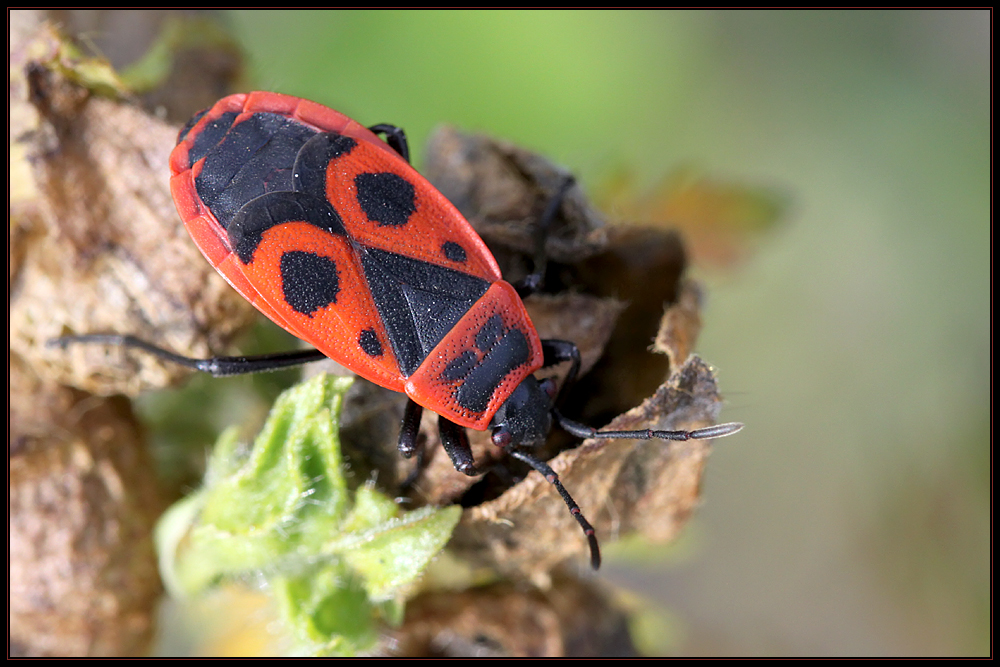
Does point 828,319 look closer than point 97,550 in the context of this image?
No

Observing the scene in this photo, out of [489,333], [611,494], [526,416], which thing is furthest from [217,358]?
[611,494]

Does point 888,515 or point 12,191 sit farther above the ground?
point 12,191

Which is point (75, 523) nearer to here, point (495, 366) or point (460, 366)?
point (460, 366)

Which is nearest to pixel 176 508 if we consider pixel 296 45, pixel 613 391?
pixel 613 391

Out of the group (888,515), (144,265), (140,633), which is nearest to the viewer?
(144,265)

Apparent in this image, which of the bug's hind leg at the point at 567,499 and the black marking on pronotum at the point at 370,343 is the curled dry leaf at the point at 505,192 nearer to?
the black marking on pronotum at the point at 370,343

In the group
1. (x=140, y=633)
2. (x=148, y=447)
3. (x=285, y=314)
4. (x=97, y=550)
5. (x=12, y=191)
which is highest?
(x=12, y=191)

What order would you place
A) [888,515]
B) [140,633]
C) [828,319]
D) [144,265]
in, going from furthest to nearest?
1. [828,319]
2. [888,515]
3. [140,633]
4. [144,265]

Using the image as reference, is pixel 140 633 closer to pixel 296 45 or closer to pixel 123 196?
pixel 123 196
